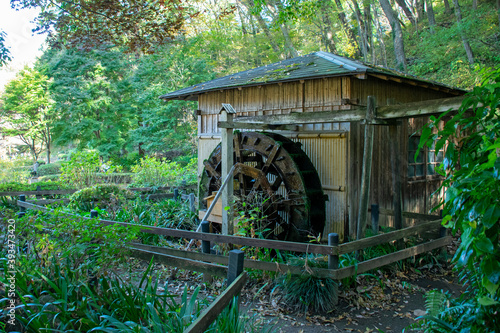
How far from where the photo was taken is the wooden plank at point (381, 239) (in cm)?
489

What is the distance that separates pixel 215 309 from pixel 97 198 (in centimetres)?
710

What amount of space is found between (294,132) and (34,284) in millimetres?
5877

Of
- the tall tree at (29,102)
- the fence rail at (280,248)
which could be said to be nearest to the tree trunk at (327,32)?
the fence rail at (280,248)

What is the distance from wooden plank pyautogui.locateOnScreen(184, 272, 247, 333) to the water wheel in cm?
303

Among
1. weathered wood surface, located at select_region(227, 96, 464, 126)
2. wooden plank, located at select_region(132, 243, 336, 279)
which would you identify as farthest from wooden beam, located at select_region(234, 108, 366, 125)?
wooden plank, located at select_region(132, 243, 336, 279)

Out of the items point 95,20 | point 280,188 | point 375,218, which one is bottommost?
point 375,218

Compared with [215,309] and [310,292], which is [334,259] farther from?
[215,309]

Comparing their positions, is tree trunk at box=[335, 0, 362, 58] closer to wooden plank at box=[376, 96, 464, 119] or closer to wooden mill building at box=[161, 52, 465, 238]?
wooden mill building at box=[161, 52, 465, 238]

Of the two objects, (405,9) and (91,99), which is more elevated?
(405,9)

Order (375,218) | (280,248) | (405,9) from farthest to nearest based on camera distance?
(405,9)
(375,218)
(280,248)

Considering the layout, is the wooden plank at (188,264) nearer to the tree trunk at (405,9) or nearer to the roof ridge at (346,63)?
the roof ridge at (346,63)

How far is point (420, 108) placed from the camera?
16.4ft

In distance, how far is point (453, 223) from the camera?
2.30 m

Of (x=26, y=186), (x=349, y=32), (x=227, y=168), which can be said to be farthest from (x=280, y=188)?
(x=349, y=32)
